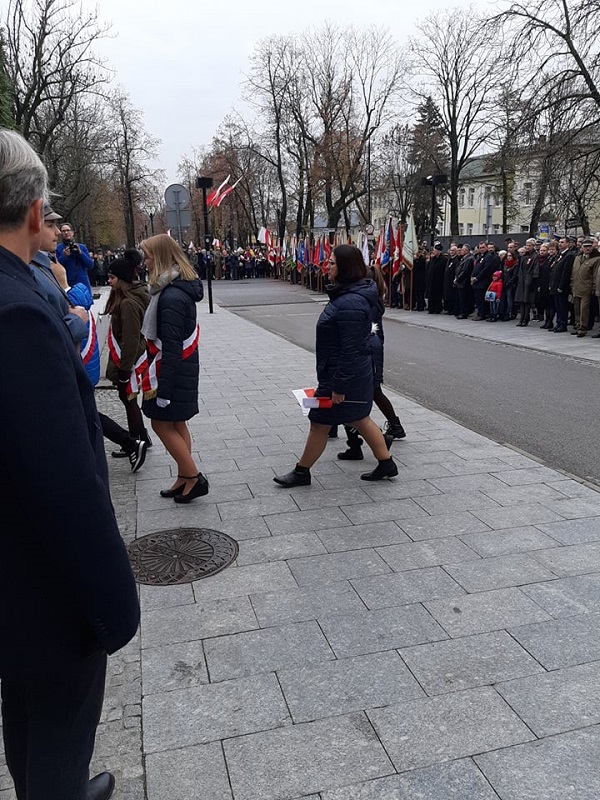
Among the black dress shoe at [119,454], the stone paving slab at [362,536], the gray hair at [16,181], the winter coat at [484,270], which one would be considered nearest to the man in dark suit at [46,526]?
the gray hair at [16,181]

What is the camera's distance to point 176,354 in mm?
4855

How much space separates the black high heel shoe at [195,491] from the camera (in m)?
5.16

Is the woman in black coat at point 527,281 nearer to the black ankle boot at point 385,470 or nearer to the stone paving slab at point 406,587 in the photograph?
the black ankle boot at point 385,470

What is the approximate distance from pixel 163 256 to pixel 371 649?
3.02 meters

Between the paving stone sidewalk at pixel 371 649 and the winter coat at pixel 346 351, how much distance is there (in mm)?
655

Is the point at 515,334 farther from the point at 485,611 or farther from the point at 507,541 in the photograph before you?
the point at 485,611

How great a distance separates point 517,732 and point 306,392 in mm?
3287

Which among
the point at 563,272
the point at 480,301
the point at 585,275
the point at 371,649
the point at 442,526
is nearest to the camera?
the point at 371,649

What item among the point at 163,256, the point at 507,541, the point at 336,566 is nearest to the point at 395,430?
the point at 507,541

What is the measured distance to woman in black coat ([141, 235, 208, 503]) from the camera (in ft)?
15.7

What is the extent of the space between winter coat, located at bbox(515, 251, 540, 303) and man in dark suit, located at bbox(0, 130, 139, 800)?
55.0ft

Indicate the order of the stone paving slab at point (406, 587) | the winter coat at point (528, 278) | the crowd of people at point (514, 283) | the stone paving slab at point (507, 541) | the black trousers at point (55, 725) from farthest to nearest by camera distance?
1. the winter coat at point (528, 278)
2. the crowd of people at point (514, 283)
3. the stone paving slab at point (507, 541)
4. the stone paving slab at point (406, 587)
5. the black trousers at point (55, 725)

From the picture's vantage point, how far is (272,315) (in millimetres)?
22547

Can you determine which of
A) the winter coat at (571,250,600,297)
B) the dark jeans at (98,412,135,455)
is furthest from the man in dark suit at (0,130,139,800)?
the winter coat at (571,250,600,297)
